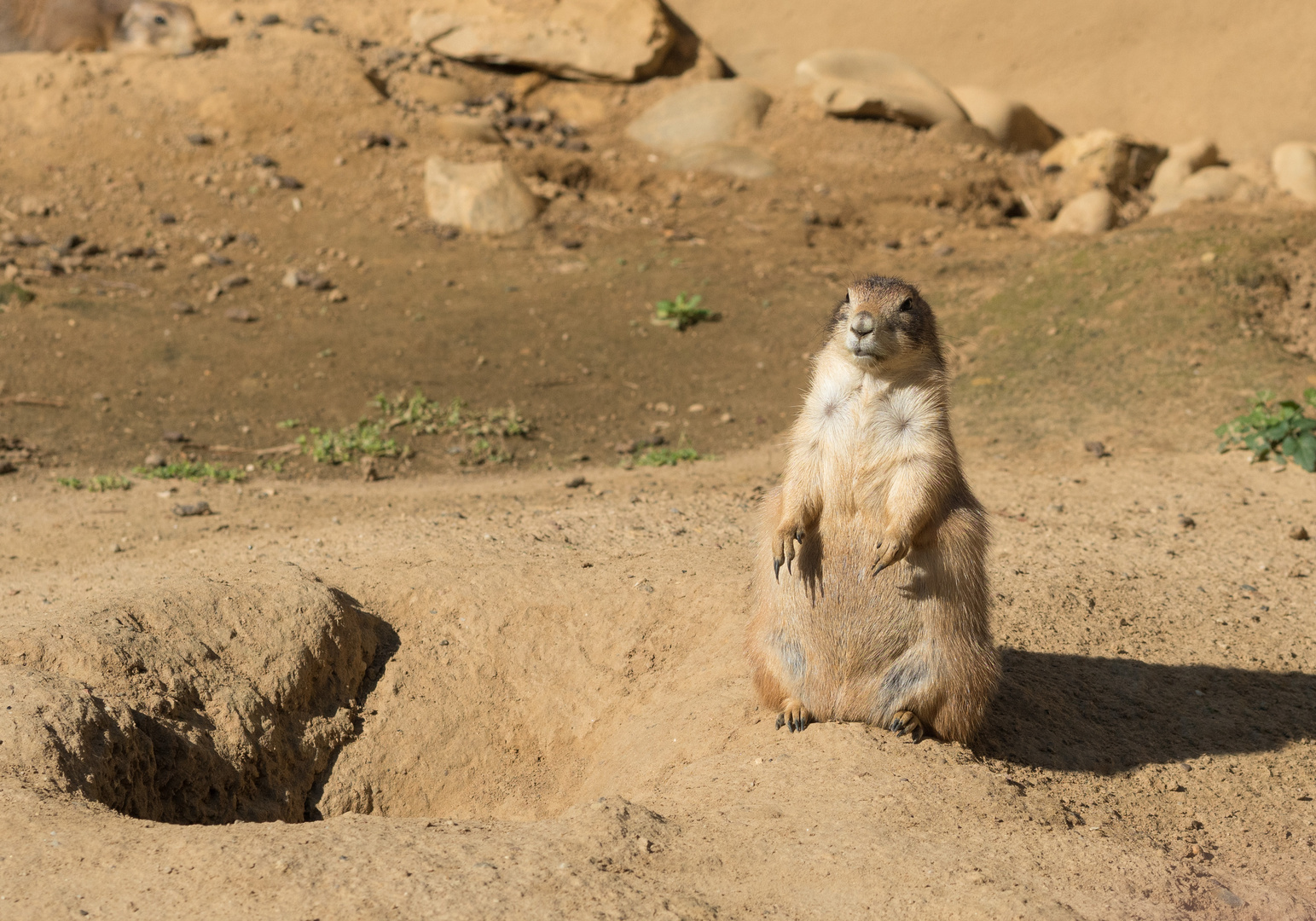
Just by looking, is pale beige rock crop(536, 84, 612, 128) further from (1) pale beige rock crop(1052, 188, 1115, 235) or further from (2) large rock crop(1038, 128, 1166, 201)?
(1) pale beige rock crop(1052, 188, 1115, 235)

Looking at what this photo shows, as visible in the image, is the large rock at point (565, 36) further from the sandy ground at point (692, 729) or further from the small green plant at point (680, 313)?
the sandy ground at point (692, 729)

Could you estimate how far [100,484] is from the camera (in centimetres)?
754

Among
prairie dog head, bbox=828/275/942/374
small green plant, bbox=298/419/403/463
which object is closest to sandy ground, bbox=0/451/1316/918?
small green plant, bbox=298/419/403/463

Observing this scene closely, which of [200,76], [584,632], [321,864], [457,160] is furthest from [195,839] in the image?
[200,76]

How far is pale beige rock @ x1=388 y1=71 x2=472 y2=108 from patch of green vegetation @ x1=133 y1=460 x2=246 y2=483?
722cm

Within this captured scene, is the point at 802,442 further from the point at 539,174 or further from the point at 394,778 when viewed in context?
the point at 539,174

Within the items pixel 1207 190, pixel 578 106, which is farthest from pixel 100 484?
pixel 1207 190

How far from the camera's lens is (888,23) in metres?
14.9

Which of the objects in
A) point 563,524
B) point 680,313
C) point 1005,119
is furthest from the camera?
point 1005,119

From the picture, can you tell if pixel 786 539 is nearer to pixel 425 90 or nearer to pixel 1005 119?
pixel 425 90

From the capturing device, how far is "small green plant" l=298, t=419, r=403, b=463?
8.45 metres

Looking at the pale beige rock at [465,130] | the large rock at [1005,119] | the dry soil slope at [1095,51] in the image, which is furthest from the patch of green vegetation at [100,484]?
the large rock at [1005,119]

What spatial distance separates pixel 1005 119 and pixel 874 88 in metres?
1.72

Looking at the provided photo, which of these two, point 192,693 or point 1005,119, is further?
point 1005,119
